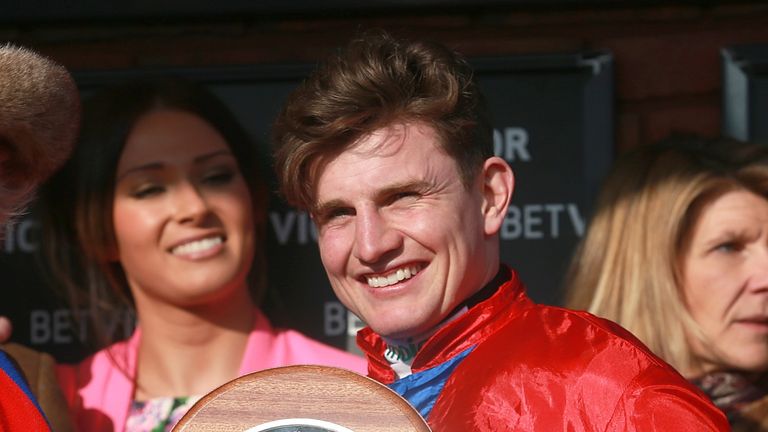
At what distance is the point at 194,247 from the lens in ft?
10.0

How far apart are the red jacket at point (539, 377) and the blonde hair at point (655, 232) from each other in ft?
2.69

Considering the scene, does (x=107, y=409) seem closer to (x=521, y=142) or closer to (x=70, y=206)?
(x=70, y=206)

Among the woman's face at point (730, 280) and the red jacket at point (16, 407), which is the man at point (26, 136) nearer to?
the red jacket at point (16, 407)

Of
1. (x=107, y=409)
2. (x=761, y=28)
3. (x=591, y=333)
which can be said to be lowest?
(x=107, y=409)

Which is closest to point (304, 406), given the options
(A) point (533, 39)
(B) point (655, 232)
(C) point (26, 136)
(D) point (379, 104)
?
(D) point (379, 104)

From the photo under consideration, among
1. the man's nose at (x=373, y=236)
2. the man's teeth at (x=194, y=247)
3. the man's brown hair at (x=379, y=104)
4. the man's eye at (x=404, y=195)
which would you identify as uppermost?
the man's brown hair at (x=379, y=104)

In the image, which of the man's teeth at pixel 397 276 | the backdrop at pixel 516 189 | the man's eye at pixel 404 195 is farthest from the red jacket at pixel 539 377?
the backdrop at pixel 516 189

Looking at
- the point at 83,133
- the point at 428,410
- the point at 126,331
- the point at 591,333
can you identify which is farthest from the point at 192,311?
the point at 591,333

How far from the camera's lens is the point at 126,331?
10.7 ft

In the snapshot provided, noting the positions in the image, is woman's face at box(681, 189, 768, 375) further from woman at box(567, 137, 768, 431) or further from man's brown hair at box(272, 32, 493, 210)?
man's brown hair at box(272, 32, 493, 210)

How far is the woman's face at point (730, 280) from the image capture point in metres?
2.97

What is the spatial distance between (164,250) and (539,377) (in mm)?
1286

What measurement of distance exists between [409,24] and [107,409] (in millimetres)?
1160

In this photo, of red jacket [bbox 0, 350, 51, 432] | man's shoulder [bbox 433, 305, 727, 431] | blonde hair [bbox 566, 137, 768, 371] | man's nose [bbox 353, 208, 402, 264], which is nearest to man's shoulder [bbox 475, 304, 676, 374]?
man's shoulder [bbox 433, 305, 727, 431]
